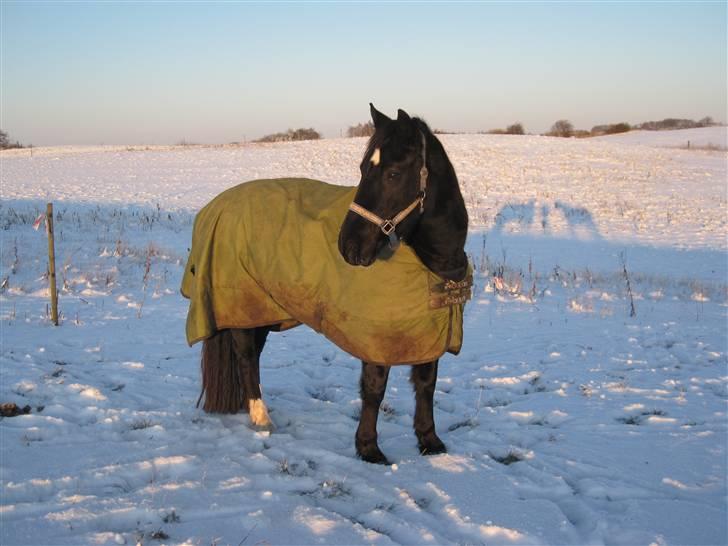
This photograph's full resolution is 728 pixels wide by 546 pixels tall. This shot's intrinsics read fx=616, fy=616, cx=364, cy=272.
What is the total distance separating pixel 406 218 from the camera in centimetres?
339

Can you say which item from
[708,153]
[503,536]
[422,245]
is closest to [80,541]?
[503,536]

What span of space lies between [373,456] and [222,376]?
1.36 metres

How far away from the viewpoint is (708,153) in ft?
118

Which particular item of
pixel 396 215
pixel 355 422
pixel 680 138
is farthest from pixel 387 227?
pixel 680 138

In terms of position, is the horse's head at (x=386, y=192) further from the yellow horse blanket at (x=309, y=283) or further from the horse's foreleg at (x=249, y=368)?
the horse's foreleg at (x=249, y=368)

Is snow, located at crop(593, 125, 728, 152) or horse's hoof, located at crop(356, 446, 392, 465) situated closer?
horse's hoof, located at crop(356, 446, 392, 465)

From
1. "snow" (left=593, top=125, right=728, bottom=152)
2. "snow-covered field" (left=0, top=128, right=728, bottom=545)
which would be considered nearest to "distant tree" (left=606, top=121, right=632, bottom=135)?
"snow" (left=593, top=125, right=728, bottom=152)

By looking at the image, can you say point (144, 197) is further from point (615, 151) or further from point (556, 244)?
point (615, 151)

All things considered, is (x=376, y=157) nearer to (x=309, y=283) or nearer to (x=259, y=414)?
(x=309, y=283)

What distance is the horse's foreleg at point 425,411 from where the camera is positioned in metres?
3.97

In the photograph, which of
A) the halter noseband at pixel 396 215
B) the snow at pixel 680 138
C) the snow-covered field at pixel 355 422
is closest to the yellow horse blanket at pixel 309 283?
the halter noseband at pixel 396 215

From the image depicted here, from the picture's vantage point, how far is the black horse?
3.32m

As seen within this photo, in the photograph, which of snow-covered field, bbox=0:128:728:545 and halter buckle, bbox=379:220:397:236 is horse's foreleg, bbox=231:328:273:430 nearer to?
snow-covered field, bbox=0:128:728:545

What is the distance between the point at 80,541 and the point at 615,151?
3428 cm
